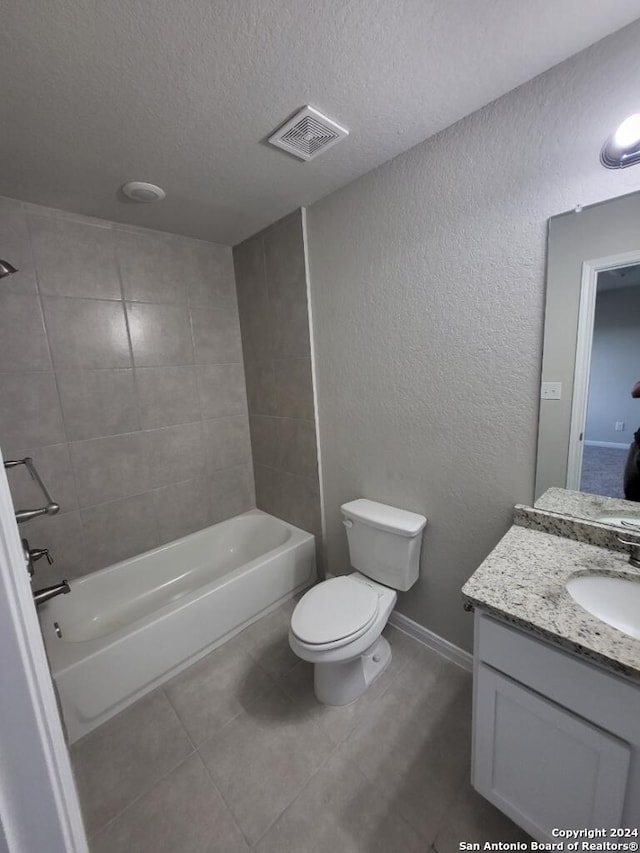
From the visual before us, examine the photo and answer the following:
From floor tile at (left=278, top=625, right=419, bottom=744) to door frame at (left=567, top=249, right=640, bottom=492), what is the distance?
115cm

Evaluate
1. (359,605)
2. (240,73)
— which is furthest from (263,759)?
(240,73)

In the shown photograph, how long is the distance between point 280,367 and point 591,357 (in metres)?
1.55

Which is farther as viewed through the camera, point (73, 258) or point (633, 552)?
point (73, 258)

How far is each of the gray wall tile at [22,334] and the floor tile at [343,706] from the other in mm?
1950

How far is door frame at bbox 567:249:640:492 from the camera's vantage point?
1.05m

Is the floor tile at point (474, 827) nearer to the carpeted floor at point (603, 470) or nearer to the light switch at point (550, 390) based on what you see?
the carpeted floor at point (603, 470)

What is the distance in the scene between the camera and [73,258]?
1746 mm

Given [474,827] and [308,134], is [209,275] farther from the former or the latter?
[474,827]

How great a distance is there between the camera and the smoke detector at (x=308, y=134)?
1.17m

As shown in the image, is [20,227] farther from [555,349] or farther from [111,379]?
[555,349]

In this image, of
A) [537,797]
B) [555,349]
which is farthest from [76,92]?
[537,797]

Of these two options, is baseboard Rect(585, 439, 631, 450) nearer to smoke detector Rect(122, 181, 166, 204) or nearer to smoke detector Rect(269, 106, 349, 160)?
smoke detector Rect(269, 106, 349, 160)

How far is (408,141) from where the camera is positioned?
1334mm

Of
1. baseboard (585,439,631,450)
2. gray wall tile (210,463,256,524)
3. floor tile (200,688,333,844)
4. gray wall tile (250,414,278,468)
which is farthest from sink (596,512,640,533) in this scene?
gray wall tile (210,463,256,524)
